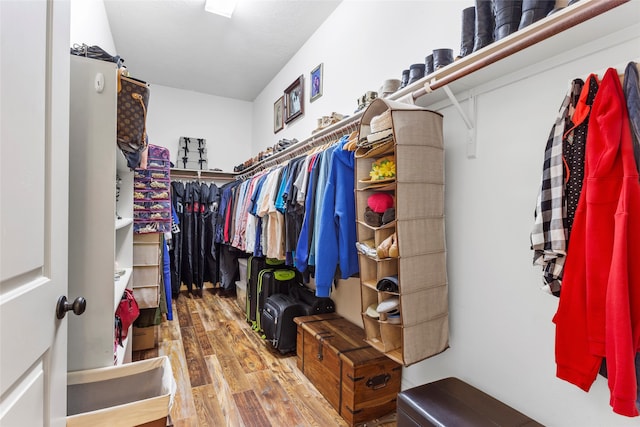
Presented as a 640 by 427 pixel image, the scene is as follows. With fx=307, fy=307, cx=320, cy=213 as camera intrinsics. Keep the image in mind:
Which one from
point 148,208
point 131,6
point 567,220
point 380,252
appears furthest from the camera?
point 131,6

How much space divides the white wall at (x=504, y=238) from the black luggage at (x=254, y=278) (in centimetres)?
169

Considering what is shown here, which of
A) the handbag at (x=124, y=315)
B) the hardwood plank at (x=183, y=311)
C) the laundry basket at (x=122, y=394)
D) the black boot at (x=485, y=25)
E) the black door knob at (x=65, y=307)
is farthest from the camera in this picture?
the hardwood plank at (x=183, y=311)

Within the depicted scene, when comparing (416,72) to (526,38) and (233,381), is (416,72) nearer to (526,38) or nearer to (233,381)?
(526,38)

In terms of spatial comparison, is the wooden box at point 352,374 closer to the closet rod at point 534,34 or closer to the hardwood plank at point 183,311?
the closet rod at point 534,34

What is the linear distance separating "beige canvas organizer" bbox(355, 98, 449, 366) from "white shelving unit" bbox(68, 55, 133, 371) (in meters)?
1.17

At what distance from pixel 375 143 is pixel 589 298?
1.04 metres

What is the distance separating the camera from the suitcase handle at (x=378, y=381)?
5.84ft

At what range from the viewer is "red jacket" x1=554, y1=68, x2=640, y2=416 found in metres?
0.84

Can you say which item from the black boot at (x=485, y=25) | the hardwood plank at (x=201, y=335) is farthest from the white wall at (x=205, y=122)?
the black boot at (x=485, y=25)

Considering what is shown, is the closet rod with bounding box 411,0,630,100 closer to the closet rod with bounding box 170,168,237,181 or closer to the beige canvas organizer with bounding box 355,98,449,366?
the beige canvas organizer with bounding box 355,98,449,366

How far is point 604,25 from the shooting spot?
3.29 feet

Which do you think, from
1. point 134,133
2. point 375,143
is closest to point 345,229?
point 375,143

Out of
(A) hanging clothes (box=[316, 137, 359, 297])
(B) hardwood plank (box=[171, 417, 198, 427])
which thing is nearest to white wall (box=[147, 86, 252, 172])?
(A) hanging clothes (box=[316, 137, 359, 297])

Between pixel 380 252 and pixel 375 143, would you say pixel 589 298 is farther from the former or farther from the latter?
pixel 375 143
